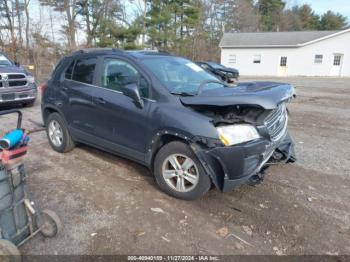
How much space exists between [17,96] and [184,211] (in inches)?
301

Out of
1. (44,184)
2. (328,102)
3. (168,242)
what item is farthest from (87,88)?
(328,102)

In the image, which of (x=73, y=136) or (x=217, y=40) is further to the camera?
(x=217, y=40)

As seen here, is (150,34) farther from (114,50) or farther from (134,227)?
(134,227)

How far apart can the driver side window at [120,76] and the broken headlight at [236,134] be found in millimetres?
1186

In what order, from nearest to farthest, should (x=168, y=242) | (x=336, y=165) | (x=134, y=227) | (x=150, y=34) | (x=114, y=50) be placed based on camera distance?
(x=168, y=242) → (x=134, y=227) → (x=114, y=50) → (x=336, y=165) → (x=150, y=34)

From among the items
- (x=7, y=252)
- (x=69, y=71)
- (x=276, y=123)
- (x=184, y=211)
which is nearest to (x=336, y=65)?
(x=276, y=123)

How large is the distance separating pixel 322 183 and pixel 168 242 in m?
2.49

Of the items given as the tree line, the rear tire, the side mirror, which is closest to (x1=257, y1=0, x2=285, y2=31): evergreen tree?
the tree line

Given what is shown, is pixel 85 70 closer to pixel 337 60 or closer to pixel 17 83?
pixel 17 83

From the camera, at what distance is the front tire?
11.4ft

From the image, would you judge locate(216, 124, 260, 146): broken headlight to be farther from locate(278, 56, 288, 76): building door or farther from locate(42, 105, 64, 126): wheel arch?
locate(278, 56, 288, 76): building door

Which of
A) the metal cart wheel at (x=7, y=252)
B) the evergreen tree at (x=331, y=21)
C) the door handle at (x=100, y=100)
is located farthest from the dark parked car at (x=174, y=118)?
the evergreen tree at (x=331, y=21)

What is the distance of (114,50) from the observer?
14.9 ft

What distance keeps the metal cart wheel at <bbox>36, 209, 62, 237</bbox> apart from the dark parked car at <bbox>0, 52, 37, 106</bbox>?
7.00 m
